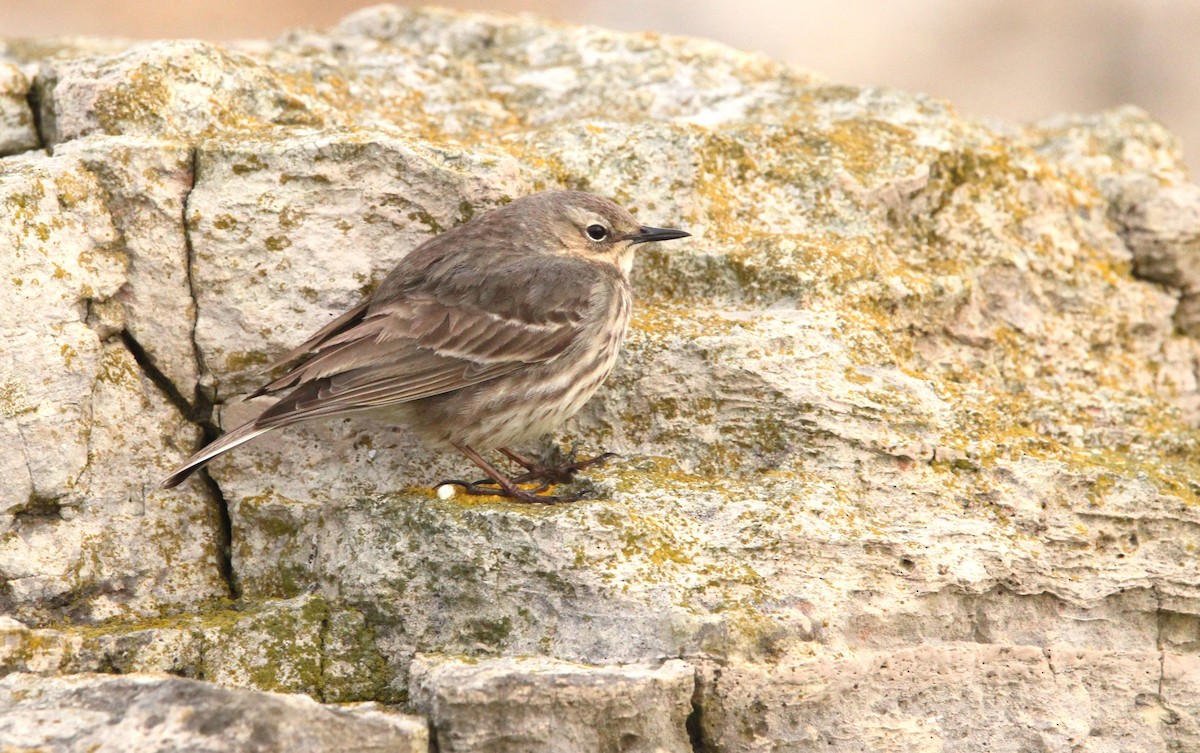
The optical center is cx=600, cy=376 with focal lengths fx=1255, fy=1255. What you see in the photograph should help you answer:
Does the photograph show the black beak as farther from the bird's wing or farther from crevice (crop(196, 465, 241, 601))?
crevice (crop(196, 465, 241, 601))

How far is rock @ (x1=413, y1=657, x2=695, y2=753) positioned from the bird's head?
2.25 m

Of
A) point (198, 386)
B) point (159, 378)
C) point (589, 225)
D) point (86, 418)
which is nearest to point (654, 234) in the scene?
point (589, 225)

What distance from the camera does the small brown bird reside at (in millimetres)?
5484

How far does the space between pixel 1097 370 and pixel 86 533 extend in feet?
16.5

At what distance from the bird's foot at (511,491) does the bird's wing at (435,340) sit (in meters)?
0.44

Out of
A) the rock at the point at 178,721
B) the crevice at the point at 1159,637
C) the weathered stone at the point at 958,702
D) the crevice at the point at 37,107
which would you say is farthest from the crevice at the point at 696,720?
the crevice at the point at 37,107

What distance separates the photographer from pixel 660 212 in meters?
6.43

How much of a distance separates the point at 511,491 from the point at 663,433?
76cm

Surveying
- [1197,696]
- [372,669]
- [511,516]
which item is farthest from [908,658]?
[372,669]

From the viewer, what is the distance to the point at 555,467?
5715 mm

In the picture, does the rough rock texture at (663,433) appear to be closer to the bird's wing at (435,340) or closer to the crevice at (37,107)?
the crevice at (37,107)

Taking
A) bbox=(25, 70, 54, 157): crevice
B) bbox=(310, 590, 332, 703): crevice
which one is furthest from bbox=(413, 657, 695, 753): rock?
bbox=(25, 70, 54, 157): crevice

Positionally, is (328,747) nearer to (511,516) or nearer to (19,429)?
(511,516)

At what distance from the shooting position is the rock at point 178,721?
13.0 feet
